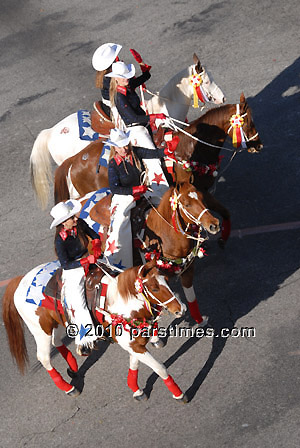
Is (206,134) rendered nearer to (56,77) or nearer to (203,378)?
(203,378)

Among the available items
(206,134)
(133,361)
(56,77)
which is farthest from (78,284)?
(56,77)

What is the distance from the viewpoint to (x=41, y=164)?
1365 centimetres

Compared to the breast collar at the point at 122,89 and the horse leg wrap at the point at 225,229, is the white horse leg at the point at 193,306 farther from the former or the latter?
the breast collar at the point at 122,89

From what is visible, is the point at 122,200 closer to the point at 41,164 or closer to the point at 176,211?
the point at 176,211

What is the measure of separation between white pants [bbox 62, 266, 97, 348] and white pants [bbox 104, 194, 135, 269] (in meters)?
0.90

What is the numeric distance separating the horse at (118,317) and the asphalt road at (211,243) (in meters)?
0.44

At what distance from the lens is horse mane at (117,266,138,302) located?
29.2ft

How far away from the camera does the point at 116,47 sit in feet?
40.7

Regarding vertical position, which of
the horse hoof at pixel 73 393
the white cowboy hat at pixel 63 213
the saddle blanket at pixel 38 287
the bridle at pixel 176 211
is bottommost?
the horse hoof at pixel 73 393

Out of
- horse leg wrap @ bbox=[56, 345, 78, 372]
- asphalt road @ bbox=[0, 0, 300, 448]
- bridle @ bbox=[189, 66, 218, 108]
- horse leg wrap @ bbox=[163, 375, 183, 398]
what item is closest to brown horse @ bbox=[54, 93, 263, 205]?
bridle @ bbox=[189, 66, 218, 108]

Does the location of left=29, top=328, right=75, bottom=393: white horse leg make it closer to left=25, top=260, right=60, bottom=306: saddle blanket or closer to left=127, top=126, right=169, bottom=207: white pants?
left=25, top=260, right=60, bottom=306: saddle blanket

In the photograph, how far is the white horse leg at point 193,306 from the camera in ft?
35.3

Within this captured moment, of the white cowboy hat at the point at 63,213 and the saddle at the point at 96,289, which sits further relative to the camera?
the saddle at the point at 96,289

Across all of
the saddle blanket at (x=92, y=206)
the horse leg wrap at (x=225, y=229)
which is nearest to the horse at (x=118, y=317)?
the saddle blanket at (x=92, y=206)
